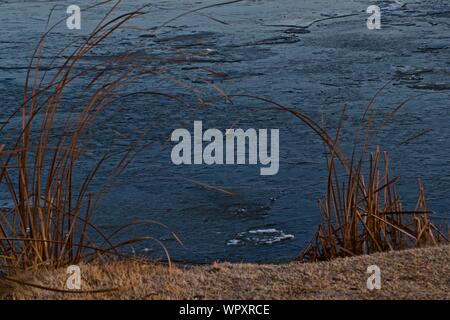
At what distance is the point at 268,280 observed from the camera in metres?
3.06

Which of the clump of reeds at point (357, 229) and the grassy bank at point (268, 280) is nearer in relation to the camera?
the grassy bank at point (268, 280)

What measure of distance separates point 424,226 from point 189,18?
6.50 meters

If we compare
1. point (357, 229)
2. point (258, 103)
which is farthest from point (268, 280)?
point (258, 103)

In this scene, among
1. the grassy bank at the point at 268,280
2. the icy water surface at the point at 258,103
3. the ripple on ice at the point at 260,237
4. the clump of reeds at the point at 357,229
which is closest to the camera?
the grassy bank at the point at 268,280

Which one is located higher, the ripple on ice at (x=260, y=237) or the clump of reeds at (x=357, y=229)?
the clump of reeds at (x=357, y=229)

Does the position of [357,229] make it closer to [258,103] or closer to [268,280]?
[268,280]

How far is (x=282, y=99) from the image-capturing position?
6.65m

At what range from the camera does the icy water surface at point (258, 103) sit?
467 centimetres

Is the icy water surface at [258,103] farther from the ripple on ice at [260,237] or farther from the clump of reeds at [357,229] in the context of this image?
the clump of reeds at [357,229]

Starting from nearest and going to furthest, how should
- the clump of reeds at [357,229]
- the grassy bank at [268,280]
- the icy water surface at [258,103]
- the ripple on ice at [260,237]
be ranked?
the grassy bank at [268,280] → the clump of reeds at [357,229] → the ripple on ice at [260,237] → the icy water surface at [258,103]

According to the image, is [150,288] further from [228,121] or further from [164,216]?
[228,121]

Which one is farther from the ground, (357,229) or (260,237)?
(357,229)

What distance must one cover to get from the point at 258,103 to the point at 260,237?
2.37 meters

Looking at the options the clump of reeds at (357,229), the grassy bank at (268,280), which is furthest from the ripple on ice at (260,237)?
the grassy bank at (268,280)
